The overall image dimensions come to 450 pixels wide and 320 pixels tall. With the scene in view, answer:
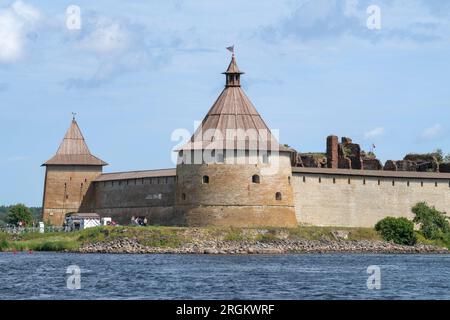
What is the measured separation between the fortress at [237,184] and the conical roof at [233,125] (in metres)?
0.05

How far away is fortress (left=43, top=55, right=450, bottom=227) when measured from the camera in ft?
170

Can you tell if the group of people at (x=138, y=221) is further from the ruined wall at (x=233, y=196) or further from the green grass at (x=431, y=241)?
the green grass at (x=431, y=241)

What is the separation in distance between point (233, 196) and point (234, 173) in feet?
3.71

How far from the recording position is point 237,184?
5191 centimetres

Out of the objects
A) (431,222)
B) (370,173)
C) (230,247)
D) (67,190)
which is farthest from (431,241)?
(67,190)

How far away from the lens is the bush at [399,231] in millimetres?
52312

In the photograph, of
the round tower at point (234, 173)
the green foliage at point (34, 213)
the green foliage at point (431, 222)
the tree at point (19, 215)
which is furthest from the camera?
the green foliage at point (34, 213)

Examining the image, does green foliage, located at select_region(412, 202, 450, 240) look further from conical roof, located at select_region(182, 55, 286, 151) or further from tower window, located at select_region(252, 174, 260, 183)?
tower window, located at select_region(252, 174, 260, 183)

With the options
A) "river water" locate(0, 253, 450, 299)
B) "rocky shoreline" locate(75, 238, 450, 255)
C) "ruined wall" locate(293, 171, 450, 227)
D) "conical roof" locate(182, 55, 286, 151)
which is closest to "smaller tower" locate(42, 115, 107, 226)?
"conical roof" locate(182, 55, 286, 151)

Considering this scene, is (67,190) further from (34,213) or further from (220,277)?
(34,213)

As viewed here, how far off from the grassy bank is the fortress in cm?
307

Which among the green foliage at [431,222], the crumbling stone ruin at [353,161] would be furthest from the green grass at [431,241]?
the crumbling stone ruin at [353,161]
